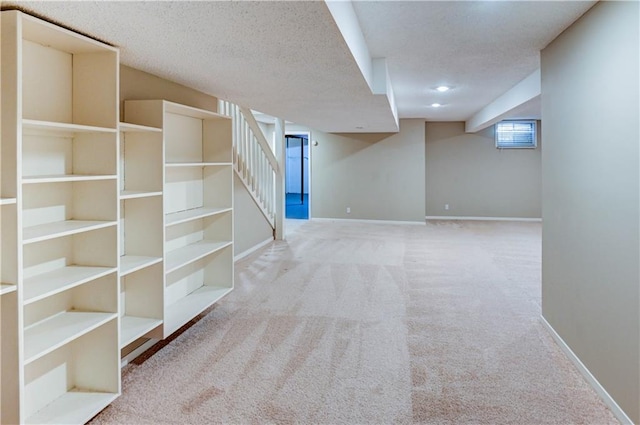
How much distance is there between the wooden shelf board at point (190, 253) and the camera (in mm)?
3047

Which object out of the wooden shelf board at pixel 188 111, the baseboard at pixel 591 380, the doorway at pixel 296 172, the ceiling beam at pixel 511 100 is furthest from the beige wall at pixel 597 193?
the doorway at pixel 296 172

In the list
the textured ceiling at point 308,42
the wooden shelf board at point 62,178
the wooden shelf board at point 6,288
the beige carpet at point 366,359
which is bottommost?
the beige carpet at point 366,359

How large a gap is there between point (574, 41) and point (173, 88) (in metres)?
2.84

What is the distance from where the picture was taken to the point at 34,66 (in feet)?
6.85

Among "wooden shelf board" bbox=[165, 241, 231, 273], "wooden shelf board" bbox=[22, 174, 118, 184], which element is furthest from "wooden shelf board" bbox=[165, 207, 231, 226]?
"wooden shelf board" bbox=[22, 174, 118, 184]

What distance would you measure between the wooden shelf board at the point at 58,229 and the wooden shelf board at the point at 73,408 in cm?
89

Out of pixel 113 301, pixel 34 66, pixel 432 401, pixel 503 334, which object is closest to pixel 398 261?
pixel 503 334

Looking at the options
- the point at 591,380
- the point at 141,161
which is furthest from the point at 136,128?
the point at 591,380

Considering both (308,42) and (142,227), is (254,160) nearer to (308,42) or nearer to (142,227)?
(142,227)

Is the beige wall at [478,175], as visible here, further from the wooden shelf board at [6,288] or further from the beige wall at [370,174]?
the wooden shelf board at [6,288]

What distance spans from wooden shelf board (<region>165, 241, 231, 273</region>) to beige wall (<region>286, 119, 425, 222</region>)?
21.4 feet

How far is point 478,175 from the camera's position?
405 inches

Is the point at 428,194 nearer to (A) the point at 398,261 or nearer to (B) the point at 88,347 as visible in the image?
(A) the point at 398,261

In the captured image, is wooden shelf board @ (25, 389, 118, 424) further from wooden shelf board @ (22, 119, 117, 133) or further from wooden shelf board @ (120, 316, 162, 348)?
wooden shelf board @ (22, 119, 117, 133)
